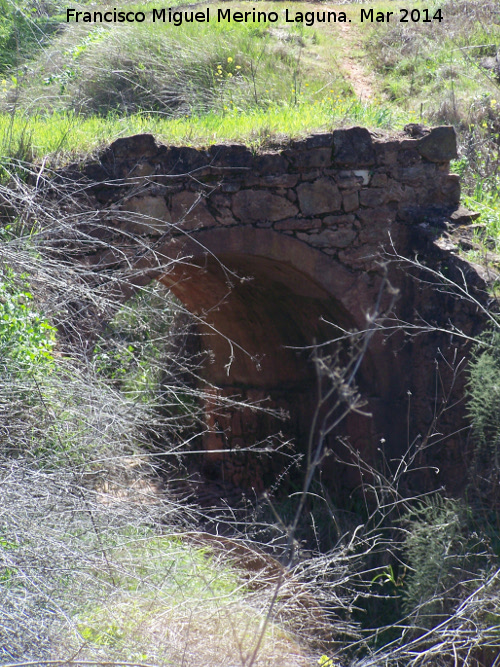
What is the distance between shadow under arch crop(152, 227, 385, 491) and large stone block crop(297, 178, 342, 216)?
0.28 m

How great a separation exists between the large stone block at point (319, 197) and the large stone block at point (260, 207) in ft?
0.31

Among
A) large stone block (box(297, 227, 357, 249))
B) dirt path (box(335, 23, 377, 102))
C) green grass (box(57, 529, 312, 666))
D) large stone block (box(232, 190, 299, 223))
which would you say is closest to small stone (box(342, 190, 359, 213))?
large stone block (box(297, 227, 357, 249))

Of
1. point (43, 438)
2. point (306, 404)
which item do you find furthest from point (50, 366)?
point (306, 404)

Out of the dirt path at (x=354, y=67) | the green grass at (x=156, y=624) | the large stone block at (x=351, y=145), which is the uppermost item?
the dirt path at (x=354, y=67)

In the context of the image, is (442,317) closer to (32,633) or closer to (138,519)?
(138,519)

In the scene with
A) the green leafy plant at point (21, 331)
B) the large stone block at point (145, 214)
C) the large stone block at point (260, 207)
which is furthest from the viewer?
the large stone block at point (260, 207)

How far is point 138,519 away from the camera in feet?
12.5

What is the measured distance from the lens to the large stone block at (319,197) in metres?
5.70

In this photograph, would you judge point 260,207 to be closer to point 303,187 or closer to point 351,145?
point 303,187

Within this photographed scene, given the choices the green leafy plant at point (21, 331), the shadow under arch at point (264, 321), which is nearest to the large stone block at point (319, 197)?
the shadow under arch at point (264, 321)

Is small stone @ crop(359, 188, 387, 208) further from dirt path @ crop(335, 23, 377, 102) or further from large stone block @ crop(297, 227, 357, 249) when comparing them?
dirt path @ crop(335, 23, 377, 102)

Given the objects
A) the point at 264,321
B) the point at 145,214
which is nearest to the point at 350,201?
the point at 145,214

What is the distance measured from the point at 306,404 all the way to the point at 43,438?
11.0ft

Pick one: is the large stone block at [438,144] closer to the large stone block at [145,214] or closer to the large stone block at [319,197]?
the large stone block at [319,197]
